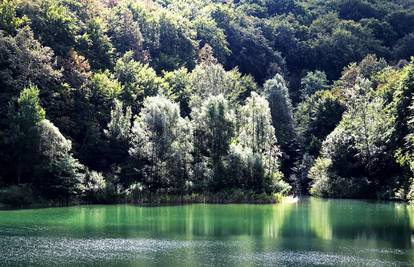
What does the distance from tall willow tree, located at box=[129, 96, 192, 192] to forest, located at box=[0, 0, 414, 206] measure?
0.40 feet

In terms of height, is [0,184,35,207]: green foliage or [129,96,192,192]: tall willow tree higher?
[129,96,192,192]: tall willow tree

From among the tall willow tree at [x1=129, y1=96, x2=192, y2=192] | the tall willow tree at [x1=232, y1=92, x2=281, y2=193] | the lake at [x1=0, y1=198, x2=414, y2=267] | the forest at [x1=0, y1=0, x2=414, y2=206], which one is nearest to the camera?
the lake at [x1=0, y1=198, x2=414, y2=267]

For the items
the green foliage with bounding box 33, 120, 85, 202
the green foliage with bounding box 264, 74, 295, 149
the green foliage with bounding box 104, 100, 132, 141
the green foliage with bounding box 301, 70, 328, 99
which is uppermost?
the green foliage with bounding box 301, 70, 328, 99

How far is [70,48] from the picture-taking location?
8319cm

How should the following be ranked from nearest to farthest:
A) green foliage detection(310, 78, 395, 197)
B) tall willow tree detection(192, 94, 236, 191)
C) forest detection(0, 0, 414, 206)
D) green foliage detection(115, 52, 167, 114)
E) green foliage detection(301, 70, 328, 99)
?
1. forest detection(0, 0, 414, 206)
2. tall willow tree detection(192, 94, 236, 191)
3. green foliage detection(310, 78, 395, 197)
4. green foliage detection(115, 52, 167, 114)
5. green foliage detection(301, 70, 328, 99)

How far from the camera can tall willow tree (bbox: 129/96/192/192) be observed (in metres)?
71.8

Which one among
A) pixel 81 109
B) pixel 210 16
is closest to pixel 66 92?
pixel 81 109

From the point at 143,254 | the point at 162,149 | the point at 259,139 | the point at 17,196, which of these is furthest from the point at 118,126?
the point at 143,254

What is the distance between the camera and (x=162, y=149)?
71875 millimetres

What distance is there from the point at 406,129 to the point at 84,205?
31279 mm

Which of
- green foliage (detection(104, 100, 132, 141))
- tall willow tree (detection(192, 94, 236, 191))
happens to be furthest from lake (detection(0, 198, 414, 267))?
green foliage (detection(104, 100, 132, 141))

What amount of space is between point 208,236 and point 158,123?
28.4 m

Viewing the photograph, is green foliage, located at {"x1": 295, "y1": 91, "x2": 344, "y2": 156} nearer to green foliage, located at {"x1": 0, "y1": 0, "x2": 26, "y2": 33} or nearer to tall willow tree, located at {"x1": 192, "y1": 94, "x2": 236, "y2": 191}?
tall willow tree, located at {"x1": 192, "y1": 94, "x2": 236, "y2": 191}

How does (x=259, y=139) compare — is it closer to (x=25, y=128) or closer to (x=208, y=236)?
(x=25, y=128)
